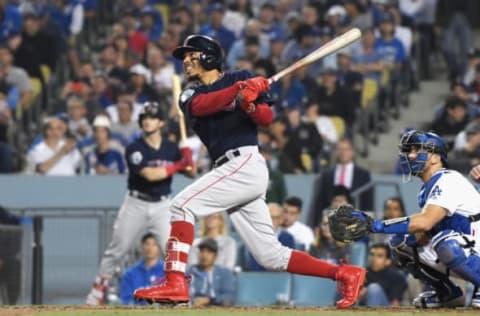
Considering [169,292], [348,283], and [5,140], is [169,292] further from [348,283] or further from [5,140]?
[5,140]

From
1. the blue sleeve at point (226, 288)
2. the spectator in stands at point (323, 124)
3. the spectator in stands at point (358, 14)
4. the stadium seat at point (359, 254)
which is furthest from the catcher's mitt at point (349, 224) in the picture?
the spectator in stands at point (358, 14)

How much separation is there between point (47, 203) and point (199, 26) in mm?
5788

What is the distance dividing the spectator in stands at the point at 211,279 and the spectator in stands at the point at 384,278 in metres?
1.21

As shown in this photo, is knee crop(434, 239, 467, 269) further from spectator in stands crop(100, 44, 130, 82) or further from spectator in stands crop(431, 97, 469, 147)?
spectator in stands crop(100, 44, 130, 82)

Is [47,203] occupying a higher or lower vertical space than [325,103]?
lower

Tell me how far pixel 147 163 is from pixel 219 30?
22.6ft

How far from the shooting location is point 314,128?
650 inches

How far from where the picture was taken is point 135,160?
13.3 metres

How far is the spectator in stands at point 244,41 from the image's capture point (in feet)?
63.3

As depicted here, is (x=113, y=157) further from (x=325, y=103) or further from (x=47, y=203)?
(x=325, y=103)

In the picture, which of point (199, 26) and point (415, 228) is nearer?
point (415, 228)

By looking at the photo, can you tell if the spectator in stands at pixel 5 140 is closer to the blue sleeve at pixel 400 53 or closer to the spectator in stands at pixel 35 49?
the spectator in stands at pixel 35 49

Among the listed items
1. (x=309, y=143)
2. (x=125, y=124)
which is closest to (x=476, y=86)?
(x=309, y=143)

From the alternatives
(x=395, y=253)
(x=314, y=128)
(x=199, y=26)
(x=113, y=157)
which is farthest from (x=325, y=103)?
(x=395, y=253)
